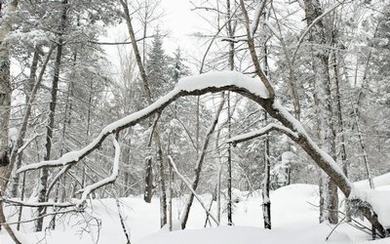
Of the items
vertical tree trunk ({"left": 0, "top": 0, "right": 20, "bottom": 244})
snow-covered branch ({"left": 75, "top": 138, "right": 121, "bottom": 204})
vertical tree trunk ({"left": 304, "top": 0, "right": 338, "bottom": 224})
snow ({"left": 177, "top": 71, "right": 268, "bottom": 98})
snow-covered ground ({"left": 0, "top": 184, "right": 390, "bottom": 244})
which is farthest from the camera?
vertical tree trunk ({"left": 304, "top": 0, "right": 338, "bottom": 224})

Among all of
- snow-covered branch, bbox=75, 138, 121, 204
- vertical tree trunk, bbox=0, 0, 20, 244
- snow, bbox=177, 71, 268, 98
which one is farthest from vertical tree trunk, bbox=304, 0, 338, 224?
vertical tree trunk, bbox=0, 0, 20, 244

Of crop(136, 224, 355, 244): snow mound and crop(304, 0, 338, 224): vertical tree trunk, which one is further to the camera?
crop(304, 0, 338, 224): vertical tree trunk

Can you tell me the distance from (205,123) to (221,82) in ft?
50.2

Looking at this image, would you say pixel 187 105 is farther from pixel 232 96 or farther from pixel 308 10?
pixel 308 10

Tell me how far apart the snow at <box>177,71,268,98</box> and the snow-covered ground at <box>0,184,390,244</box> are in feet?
4.68

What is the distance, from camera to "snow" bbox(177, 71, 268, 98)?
3.99 meters

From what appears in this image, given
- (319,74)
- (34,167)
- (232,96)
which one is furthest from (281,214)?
(34,167)

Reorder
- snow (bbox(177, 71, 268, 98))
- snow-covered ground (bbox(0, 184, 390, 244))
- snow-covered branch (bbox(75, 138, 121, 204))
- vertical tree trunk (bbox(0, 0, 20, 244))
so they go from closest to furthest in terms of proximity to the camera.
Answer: snow-covered branch (bbox(75, 138, 121, 204)), snow (bbox(177, 71, 268, 98)), snow-covered ground (bbox(0, 184, 390, 244)), vertical tree trunk (bbox(0, 0, 20, 244))

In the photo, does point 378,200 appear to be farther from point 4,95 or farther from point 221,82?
point 4,95

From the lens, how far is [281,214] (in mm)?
18016

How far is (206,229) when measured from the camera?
450 centimetres

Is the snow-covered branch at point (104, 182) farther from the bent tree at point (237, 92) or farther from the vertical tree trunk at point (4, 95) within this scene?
the vertical tree trunk at point (4, 95)

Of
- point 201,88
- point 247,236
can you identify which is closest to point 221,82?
point 201,88

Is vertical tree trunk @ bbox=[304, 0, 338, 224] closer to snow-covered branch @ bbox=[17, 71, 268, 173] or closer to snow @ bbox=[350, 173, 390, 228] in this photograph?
snow @ bbox=[350, 173, 390, 228]
